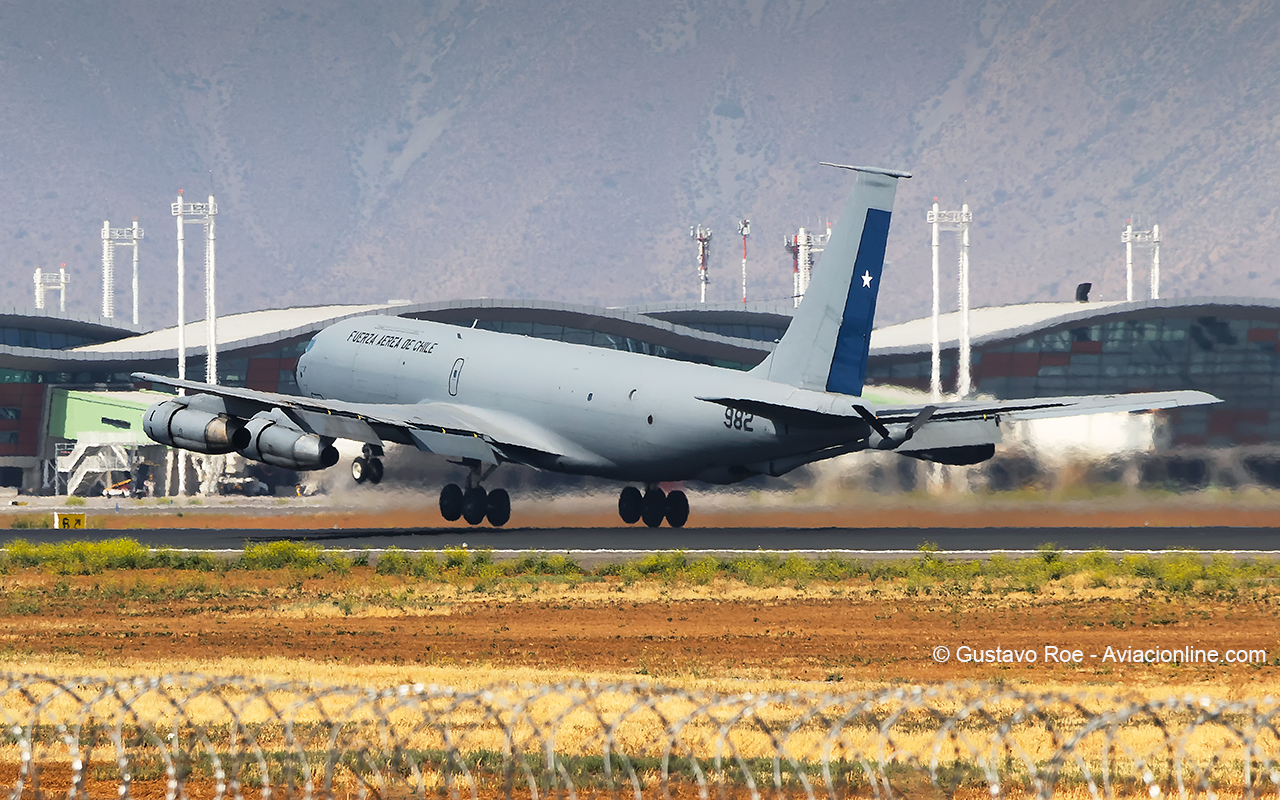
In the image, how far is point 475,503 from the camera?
2251 inches

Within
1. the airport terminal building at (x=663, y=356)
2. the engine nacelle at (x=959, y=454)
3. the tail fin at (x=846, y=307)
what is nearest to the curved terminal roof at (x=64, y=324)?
the airport terminal building at (x=663, y=356)

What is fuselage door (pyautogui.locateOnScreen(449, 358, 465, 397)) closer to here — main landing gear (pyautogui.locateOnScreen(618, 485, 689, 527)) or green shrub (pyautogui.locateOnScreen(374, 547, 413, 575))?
main landing gear (pyautogui.locateOnScreen(618, 485, 689, 527))

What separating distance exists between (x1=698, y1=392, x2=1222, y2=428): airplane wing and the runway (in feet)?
12.2

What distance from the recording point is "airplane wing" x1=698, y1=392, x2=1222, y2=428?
45.8 metres

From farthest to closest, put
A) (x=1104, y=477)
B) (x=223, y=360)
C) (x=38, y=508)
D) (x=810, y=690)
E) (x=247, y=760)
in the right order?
1. (x=223, y=360)
2. (x=38, y=508)
3. (x=1104, y=477)
4. (x=810, y=690)
5. (x=247, y=760)

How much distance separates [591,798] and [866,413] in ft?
92.9

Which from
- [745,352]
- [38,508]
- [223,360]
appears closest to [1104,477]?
[38,508]

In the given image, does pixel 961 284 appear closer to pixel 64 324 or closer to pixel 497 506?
pixel 497 506

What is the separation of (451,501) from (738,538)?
10818mm

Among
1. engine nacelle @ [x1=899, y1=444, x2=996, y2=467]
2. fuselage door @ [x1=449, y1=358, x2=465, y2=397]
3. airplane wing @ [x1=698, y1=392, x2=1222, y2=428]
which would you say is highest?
fuselage door @ [x1=449, y1=358, x2=465, y2=397]

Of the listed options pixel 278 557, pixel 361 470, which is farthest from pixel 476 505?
pixel 278 557

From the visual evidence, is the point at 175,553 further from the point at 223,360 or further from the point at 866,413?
the point at 223,360

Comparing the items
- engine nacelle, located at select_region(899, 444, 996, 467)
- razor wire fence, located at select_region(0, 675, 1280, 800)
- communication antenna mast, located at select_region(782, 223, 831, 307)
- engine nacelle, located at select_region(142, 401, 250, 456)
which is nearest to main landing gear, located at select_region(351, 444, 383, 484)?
engine nacelle, located at select_region(142, 401, 250, 456)

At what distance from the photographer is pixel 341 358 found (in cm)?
6106
